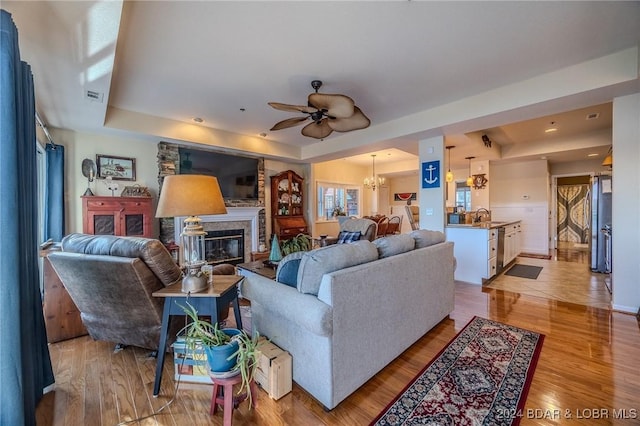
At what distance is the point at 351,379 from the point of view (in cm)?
169

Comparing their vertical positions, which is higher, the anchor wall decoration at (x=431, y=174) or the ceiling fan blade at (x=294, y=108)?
the ceiling fan blade at (x=294, y=108)

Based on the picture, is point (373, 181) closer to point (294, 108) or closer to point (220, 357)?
point (294, 108)

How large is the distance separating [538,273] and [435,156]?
9.57 feet

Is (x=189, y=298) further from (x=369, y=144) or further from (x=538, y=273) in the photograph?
(x=538, y=273)

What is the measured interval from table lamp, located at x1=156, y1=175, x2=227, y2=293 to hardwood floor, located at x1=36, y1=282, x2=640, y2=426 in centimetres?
78

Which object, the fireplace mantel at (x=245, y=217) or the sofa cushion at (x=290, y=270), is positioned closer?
the sofa cushion at (x=290, y=270)

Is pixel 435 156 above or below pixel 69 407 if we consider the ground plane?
above

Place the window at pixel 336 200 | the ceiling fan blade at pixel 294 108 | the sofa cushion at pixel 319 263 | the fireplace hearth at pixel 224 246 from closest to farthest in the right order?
the sofa cushion at pixel 319 263 < the ceiling fan blade at pixel 294 108 < the fireplace hearth at pixel 224 246 < the window at pixel 336 200

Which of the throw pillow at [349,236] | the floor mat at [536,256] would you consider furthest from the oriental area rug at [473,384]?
the floor mat at [536,256]

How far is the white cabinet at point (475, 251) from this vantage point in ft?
13.7

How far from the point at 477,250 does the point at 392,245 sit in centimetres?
282

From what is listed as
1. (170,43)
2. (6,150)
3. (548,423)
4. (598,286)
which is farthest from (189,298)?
(598,286)

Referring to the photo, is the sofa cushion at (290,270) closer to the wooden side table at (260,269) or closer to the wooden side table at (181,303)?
the wooden side table at (181,303)

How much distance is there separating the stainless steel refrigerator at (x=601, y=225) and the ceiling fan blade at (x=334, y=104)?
15.7 feet
